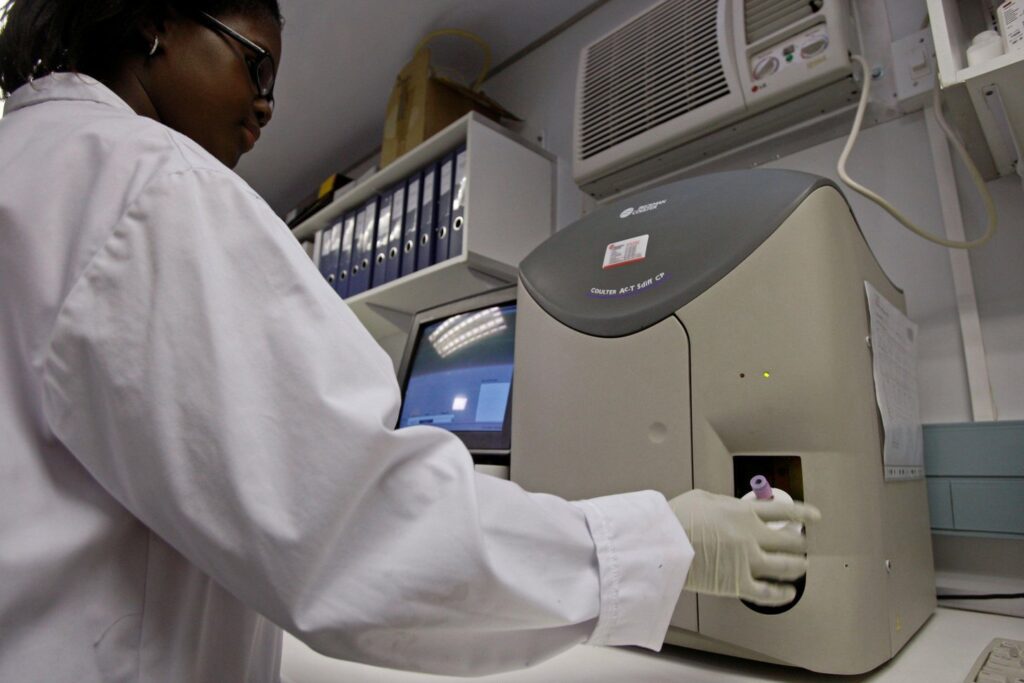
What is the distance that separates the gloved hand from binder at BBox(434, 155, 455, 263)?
3.27ft

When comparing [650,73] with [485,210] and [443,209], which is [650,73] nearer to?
[485,210]

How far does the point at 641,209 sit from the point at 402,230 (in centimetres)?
95

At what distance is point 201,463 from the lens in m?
0.39

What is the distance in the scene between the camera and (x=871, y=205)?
110cm

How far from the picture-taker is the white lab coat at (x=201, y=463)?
40 centimetres

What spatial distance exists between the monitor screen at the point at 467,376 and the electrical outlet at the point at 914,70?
77 cm

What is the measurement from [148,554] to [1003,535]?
1012 mm

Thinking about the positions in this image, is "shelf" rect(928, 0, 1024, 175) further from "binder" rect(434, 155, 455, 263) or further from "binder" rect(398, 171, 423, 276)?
"binder" rect(398, 171, 423, 276)

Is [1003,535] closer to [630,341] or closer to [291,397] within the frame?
[630,341]

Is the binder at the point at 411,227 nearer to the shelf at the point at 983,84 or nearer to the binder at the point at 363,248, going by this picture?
the binder at the point at 363,248

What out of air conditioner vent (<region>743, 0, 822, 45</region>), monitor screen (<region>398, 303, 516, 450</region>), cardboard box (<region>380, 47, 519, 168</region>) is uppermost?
cardboard box (<region>380, 47, 519, 168</region>)

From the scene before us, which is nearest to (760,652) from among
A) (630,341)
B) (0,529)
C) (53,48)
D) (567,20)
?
(630,341)

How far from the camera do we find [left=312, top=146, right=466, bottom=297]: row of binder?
1.48m

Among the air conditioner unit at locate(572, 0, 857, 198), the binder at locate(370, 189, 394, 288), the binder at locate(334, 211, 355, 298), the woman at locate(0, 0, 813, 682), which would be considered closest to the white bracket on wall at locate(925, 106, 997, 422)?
the air conditioner unit at locate(572, 0, 857, 198)
